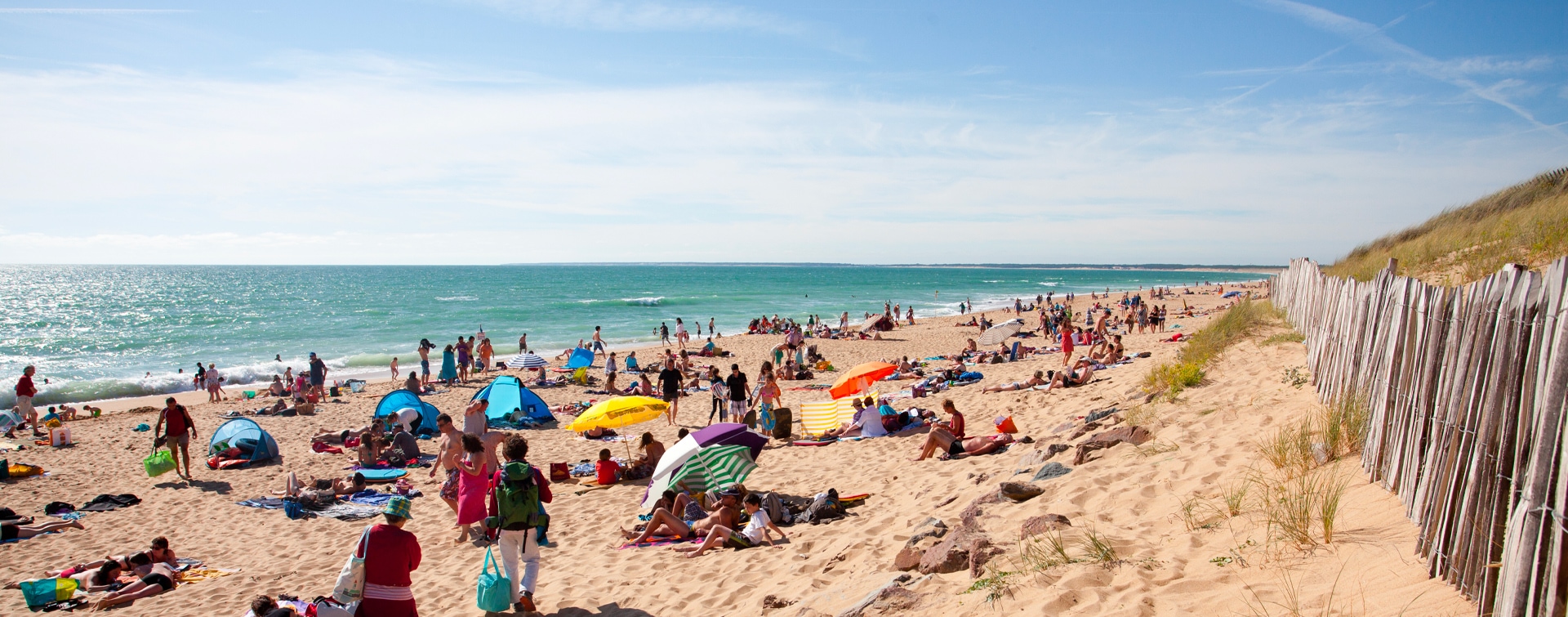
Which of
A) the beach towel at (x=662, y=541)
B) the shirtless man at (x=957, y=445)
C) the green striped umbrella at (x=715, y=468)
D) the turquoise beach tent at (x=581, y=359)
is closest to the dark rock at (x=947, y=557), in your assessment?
the beach towel at (x=662, y=541)

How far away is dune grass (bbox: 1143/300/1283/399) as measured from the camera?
8578 mm

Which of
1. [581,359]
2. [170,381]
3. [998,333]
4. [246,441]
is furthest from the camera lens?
[170,381]

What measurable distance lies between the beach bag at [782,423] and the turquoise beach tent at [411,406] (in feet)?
20.7

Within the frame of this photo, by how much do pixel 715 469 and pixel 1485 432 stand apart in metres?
5.98

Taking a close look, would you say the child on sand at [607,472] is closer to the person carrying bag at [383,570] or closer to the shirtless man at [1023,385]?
the person carrying bag at [383,570]

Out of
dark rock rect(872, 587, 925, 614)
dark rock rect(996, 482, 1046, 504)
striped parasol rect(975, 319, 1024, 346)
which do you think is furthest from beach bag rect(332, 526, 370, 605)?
striped parasol rect(975, 319, 1024, 346)

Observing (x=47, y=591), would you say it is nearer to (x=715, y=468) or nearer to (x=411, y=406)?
(x=715, y=468)

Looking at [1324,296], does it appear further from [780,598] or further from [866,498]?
[780,598]

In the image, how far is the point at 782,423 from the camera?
11.6m

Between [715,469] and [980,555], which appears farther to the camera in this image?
[715,469]

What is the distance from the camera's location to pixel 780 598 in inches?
204

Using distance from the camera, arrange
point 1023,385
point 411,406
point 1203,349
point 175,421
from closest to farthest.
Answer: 1. point 1203,349
2. point 175,421
3. point 411,406
4. point 1023,385

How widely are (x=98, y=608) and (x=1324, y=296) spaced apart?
1231 cm

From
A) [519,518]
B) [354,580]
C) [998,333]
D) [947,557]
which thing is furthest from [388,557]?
[998,333]
